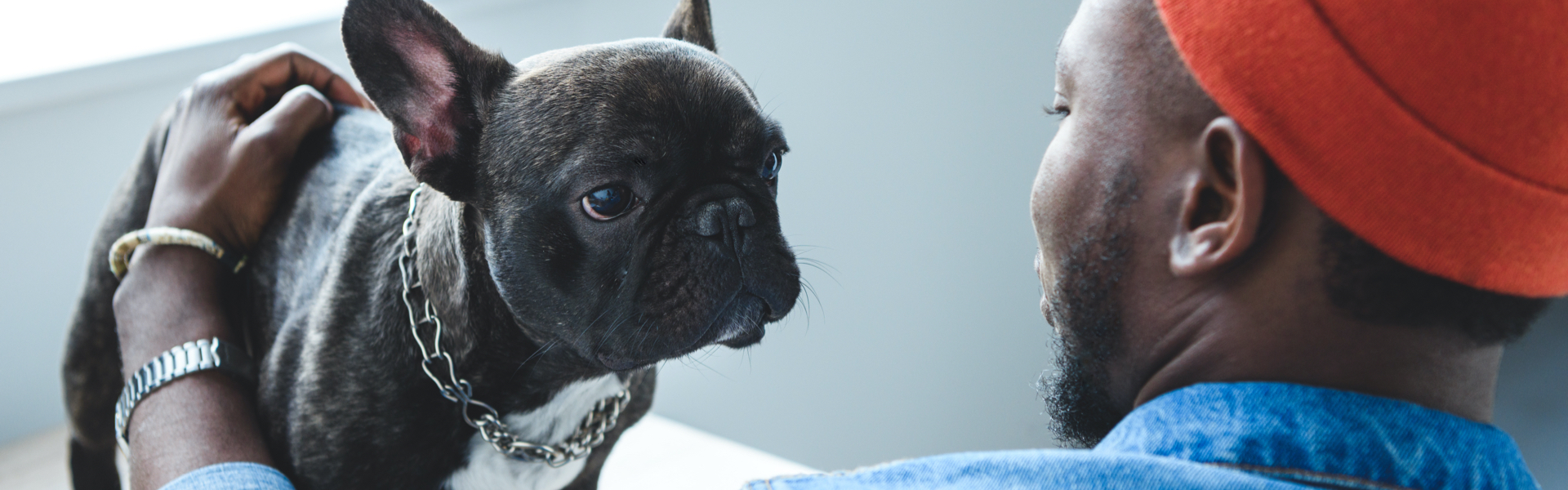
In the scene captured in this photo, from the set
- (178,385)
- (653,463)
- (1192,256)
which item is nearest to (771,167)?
(1192,256)

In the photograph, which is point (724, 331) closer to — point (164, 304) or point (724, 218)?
point (724, 218)

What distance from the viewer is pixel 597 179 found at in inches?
47.6

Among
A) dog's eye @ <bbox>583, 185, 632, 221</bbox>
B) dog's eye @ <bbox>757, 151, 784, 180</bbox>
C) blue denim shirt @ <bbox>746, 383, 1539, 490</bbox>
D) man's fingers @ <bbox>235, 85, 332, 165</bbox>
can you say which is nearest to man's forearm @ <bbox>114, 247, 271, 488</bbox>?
man's fingers @ <bbox>235, 85, 332, 165</bbox>

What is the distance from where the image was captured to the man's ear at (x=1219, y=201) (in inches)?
30.5

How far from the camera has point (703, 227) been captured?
1.24 metres

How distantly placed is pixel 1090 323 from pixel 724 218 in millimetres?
498

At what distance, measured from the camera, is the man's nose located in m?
1.24

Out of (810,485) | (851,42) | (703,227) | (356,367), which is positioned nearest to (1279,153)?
(810,485)

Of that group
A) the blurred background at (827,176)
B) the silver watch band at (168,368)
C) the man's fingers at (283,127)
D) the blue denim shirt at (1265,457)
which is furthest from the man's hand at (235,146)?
the blue denim shirt at (1265,457)

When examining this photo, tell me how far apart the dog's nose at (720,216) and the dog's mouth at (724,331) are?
0.10m

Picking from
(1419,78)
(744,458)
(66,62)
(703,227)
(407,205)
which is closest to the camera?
(1419,78)

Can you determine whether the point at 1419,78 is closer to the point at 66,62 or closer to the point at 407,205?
the point at 407,205

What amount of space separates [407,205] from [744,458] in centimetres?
158

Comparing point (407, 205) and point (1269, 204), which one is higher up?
point (1269, 204)
